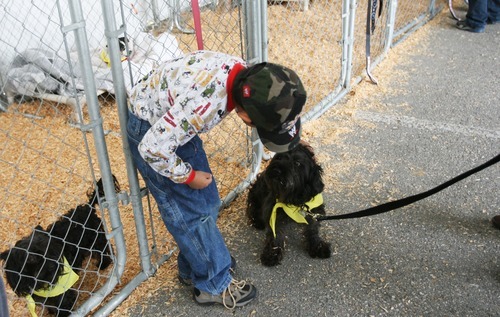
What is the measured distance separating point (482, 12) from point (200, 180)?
5.83m

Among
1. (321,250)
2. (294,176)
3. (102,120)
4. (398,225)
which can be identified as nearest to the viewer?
(102,120)

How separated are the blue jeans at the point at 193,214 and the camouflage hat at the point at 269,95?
1.58ft

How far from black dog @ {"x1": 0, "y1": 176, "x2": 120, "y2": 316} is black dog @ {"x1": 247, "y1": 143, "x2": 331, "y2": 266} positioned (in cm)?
84

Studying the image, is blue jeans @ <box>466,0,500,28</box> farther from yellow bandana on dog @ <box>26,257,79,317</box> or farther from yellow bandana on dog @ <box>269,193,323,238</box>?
yellow bandana on dog @ <box>26,257,79,317</box>

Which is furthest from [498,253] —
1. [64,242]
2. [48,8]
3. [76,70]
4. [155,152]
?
[48,8]

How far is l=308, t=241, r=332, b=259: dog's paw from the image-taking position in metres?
2.83

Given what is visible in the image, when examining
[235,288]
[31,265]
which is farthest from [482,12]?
[31,265]

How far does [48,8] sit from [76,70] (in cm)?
74

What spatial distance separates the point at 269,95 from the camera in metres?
1.80

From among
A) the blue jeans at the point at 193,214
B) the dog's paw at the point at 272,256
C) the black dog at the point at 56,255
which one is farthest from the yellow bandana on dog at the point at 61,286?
the dog's paw at the point at 272,256

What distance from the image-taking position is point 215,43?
5.98 metres

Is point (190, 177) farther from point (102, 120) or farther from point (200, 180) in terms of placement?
point (102, 120)

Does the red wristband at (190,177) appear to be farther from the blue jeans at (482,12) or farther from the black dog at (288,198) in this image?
the blue jeans at (482,12)

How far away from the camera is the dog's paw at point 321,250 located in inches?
111
